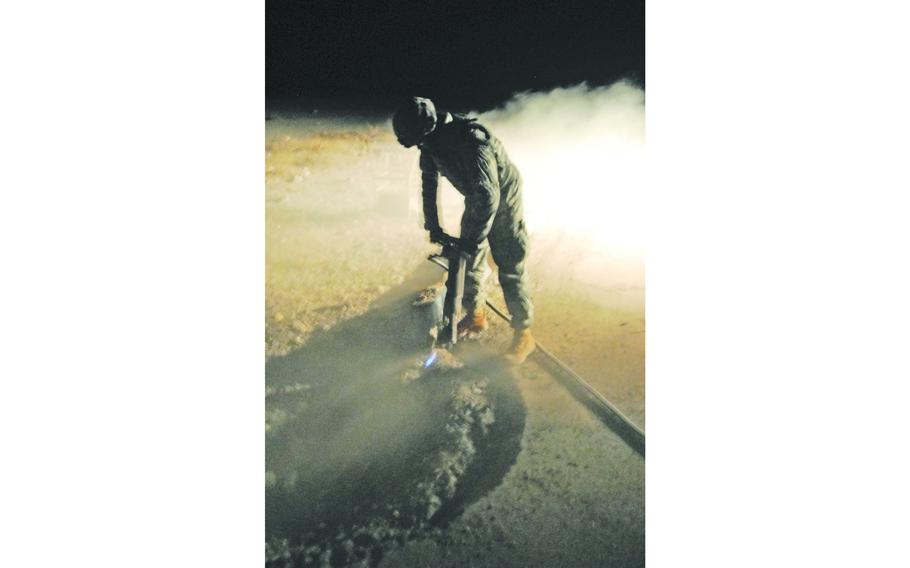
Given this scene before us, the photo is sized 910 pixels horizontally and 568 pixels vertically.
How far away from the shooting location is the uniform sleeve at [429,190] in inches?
68.2

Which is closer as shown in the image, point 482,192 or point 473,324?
point 482,192

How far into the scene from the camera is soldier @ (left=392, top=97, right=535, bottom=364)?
169 cm

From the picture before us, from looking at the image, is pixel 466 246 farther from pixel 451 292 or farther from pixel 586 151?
pixel 586 151

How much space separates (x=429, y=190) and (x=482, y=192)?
0.61 feet

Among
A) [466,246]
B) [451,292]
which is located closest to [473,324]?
[451,292]

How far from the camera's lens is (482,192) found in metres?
1.68

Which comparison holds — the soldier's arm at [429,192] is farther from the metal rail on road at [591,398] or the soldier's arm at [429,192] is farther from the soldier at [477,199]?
the metal rail on road at [591,398]

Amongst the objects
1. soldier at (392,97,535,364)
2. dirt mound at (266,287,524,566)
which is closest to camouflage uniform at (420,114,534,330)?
soldier at (392,97,535,364)

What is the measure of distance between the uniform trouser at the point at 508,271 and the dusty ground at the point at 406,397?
0.16 feet

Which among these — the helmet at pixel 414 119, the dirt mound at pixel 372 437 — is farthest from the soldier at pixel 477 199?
the dirt mound at pixel 372 437

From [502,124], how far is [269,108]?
0.77 m

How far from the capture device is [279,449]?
66.2 inches

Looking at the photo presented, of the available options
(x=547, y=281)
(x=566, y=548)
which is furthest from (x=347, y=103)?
(x=566, y=548)

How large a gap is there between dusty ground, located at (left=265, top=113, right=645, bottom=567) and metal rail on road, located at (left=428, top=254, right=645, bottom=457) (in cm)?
3
